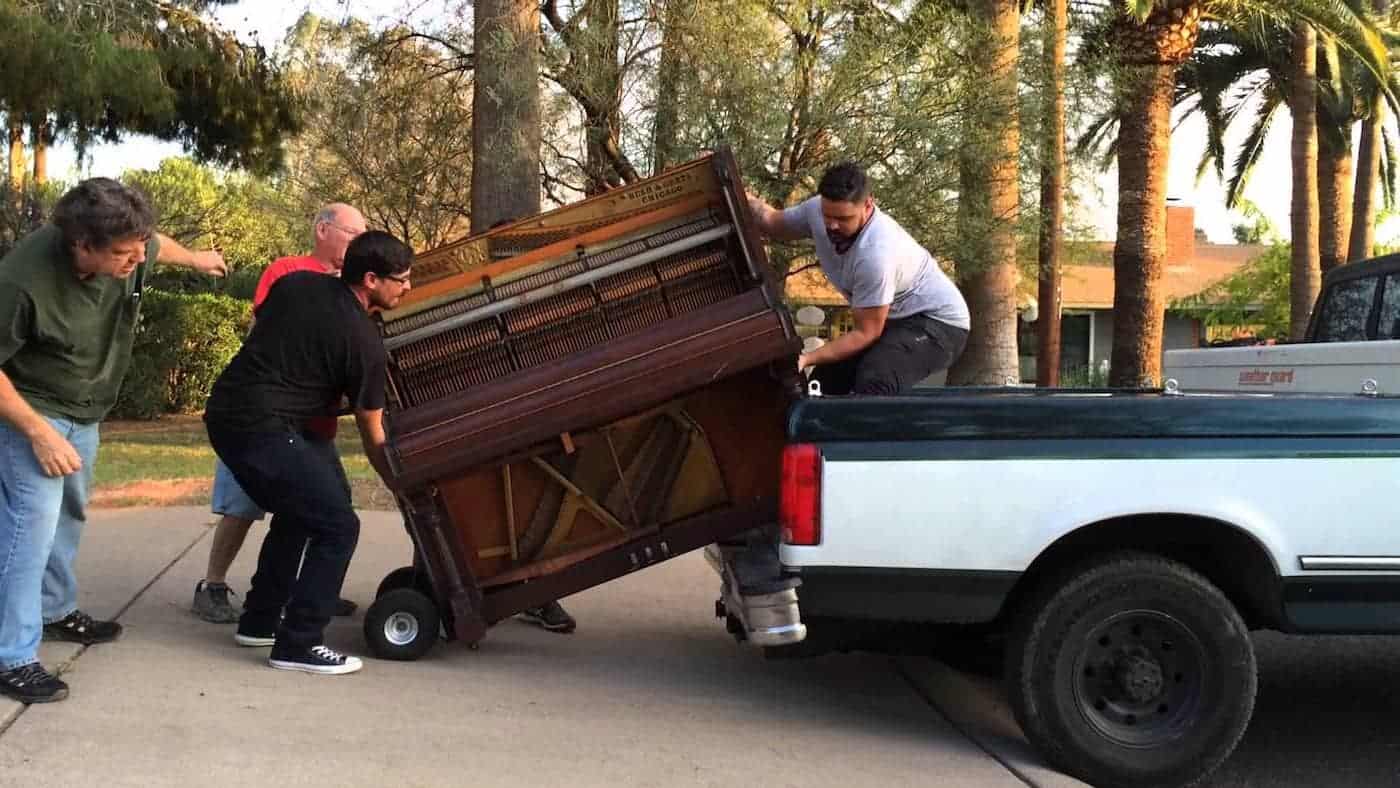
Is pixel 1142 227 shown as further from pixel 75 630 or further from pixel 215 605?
pixel 75 630

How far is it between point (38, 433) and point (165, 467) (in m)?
7.97

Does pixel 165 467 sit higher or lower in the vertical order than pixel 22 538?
lower

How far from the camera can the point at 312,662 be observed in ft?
16.1

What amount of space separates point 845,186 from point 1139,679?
2.12 m

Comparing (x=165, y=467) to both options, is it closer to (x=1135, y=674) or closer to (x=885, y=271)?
(x=885, y=271)

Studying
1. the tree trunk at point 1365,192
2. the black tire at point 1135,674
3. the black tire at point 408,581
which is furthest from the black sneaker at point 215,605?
the tree trunk at point 1365,192

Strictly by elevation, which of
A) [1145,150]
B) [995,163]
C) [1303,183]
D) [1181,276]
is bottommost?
[995,163]

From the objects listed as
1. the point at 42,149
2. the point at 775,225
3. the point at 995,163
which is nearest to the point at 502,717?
the point at 775,225

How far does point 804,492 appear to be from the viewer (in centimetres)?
414

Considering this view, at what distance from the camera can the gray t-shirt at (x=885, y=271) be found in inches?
196

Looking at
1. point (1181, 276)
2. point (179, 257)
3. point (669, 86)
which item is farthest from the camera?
point (1181, 276)

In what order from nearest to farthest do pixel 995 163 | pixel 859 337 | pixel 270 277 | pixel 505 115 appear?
pixel 859 337
pixel 270 277
pixel 505 115
pixel 995 163

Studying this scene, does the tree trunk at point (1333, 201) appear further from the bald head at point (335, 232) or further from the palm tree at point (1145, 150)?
the bald head at point (335, 232)

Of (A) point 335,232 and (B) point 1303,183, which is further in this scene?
(B) point 1303,183
